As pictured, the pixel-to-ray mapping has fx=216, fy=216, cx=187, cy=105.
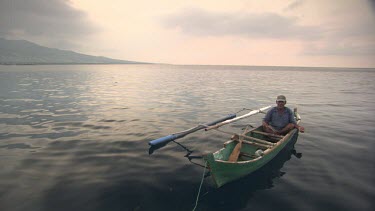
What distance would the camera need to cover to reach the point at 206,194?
774cm

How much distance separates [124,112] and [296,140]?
14.6 meters

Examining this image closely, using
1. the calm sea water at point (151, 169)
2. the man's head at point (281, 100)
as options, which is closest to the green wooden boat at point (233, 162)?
the calm sea water at point (151, 169)

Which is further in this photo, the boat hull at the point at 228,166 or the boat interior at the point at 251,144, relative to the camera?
the boat interior at the point at 251,144

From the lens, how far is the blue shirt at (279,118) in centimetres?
1245

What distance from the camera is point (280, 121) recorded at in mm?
12625

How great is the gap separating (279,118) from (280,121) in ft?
0.60

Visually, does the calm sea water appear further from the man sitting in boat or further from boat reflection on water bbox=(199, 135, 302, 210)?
the man sitting in boat

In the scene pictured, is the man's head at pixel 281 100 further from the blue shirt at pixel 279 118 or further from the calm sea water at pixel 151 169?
the calm sea water at pixel 151 169

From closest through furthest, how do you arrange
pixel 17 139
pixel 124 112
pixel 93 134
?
pixel 17 139
pixel 93 134
pixel 124 112

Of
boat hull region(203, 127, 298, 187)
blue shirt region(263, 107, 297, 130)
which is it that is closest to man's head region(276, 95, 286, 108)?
blue shirt region(263, 107, 297, 130)

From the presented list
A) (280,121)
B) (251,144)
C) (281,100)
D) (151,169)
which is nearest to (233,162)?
(251,144)

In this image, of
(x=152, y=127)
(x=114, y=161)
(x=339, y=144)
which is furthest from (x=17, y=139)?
(x=339, y=144)

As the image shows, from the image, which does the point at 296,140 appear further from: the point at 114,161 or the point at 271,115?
the point at 114,161

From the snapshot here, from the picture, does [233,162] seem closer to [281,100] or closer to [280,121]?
[281,100]
